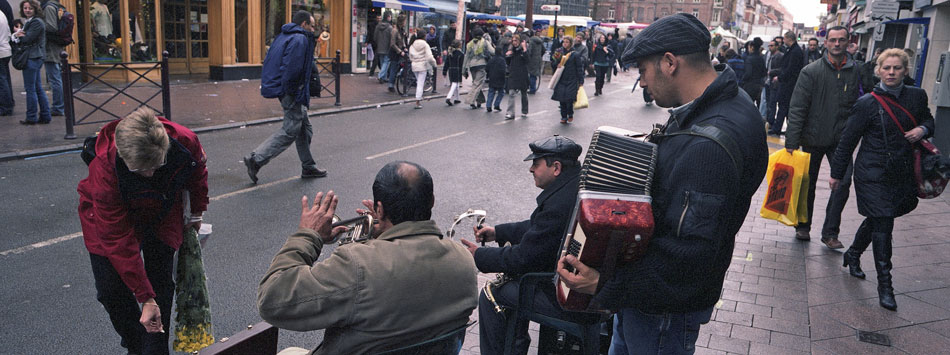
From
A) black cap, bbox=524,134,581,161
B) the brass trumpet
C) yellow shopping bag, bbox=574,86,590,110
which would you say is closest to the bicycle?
yellow shopping bag, bbox=574,86,590,110

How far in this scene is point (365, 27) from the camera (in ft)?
76.0

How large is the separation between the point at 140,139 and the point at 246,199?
404 centimetres

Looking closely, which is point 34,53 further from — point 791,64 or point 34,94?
point 791,64

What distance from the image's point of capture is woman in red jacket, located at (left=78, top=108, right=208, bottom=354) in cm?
287

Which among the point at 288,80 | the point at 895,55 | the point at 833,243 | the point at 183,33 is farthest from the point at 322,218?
the point at 183,33

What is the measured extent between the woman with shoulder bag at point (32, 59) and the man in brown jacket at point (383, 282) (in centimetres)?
959

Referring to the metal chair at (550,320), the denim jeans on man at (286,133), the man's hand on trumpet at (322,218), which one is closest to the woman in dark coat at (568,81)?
the denim jeans on man at (286,133)

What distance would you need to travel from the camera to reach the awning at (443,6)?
2683 centimetres

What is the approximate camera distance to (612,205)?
1.80m

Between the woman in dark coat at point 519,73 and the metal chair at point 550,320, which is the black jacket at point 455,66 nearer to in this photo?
the woman in dark coat at point 519,73

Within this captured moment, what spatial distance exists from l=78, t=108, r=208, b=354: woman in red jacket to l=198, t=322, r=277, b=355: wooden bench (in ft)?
1.54

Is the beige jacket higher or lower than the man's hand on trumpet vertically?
lower

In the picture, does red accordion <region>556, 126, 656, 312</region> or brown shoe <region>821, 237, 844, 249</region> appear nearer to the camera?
red accordion <region>556, 126, 656, 312</region>

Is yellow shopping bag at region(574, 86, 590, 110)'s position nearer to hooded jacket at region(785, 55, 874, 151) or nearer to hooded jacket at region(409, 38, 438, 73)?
hooded jacket at region(409, 38, 438, 73)
